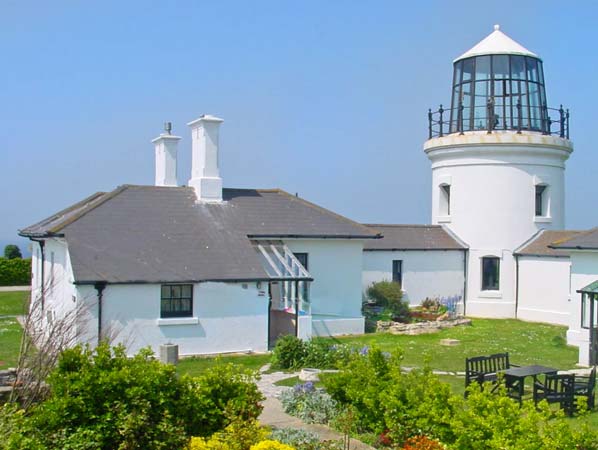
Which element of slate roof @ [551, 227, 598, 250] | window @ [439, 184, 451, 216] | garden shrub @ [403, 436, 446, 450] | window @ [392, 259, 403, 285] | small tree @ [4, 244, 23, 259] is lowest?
garden shrub @ [403, 436, 446, 450]

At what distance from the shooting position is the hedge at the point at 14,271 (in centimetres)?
3684

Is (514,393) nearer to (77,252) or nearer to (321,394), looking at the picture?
(321,394)

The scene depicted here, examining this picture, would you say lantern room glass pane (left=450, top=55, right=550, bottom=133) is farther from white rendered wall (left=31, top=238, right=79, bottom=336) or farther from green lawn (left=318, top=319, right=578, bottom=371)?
white rendered wall (left=31, top=238, right=79, bottom=336)

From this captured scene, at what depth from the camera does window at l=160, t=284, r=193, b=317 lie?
19.9m

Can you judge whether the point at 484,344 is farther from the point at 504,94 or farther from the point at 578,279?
the point at 504,94

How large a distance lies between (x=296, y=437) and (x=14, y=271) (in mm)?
30541

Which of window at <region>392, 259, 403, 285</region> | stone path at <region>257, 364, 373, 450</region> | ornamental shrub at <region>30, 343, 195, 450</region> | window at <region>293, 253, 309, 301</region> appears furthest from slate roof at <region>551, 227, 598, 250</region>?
ornamental shrub at <region>30, 343, 195, 450</region>

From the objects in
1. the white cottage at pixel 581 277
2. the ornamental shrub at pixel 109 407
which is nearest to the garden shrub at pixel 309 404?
the ornamental shrub at pixel 109 407

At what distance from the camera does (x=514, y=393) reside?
46.4ft

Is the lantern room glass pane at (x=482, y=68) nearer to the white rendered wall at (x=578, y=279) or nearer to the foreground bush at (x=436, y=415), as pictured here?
the white rendered wall at (x=578, y=279)

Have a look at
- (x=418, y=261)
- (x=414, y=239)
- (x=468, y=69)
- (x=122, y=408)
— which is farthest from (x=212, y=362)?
(x=468, y=69)

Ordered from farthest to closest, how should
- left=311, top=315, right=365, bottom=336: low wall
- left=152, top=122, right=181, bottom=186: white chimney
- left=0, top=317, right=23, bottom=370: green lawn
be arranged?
1. left=152, top=122, right=181, bottom=186: white chimney
2. left=311, top=315, right=365, bottom=336: low wall
3. left=0, top=317, right=23, bottom=370: green lawn

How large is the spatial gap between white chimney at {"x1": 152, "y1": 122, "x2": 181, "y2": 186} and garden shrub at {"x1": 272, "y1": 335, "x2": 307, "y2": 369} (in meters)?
10.1

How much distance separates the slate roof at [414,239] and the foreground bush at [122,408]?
18.9 meters
